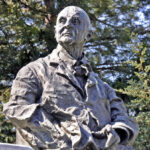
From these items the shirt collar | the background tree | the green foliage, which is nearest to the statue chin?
the shirt collar

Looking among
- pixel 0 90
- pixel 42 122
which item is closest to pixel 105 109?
pixel 42 122

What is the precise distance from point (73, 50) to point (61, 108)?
853mm

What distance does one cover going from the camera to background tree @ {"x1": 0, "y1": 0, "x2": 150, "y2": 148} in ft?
35.5

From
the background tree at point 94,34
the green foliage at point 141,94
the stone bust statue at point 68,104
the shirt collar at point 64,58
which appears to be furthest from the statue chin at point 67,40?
the background tree at point 94,34

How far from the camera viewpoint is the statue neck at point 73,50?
532 centimetres

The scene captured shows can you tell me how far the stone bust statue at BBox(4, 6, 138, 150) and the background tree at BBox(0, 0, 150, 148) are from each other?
16.6 ft

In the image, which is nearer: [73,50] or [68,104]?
[68,104]

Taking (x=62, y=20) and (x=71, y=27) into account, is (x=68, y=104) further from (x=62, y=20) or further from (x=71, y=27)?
(x=62, y=20)

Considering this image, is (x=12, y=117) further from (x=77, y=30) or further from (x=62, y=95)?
(x=77, y=30)

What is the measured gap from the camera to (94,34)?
1194 cm

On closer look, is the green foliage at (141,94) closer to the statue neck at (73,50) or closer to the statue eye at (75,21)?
the statue neck at (73,50)

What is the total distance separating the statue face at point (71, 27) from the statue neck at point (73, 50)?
6 centimetres

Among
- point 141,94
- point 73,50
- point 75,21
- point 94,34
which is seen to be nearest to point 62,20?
point 75,21

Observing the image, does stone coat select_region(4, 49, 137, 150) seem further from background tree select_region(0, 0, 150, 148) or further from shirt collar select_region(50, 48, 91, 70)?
background tree select_region(0, 0, 150, 148)
